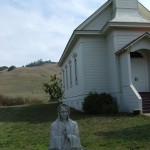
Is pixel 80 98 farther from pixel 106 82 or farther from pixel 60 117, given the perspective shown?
pixel 60 117

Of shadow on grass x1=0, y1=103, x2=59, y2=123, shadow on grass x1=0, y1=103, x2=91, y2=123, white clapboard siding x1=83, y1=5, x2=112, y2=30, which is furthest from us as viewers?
white clapboard siding x1=83, y1=5, x2=112, y2=30

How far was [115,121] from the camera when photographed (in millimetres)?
16469

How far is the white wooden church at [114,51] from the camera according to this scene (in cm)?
2177

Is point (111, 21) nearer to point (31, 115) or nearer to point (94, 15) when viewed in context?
point (94, 15)

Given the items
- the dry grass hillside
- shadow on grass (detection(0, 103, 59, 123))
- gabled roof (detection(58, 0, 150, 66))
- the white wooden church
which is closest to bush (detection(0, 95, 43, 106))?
shadow on grass (detection(0, 103, 59, 123))

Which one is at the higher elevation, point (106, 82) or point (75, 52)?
point (75, 52)

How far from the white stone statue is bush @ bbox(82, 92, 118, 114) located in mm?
13357

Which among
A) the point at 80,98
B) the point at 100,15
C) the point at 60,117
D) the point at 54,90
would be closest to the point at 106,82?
the point at 80,98

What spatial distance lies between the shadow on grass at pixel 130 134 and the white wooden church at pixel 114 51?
7.17m

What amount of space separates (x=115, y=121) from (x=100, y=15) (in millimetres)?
10667

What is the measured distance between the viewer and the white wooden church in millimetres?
21766

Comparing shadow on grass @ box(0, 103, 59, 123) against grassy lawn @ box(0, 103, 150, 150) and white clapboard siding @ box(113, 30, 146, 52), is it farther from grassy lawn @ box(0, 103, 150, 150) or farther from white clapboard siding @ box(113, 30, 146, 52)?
white clapboard siding @ box(113, 30, 146, 52)

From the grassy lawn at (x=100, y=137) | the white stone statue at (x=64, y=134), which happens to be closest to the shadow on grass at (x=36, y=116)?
the grassy lawn at (x=100, y=137)

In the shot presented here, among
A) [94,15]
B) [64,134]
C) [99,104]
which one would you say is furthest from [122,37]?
[64,134]
